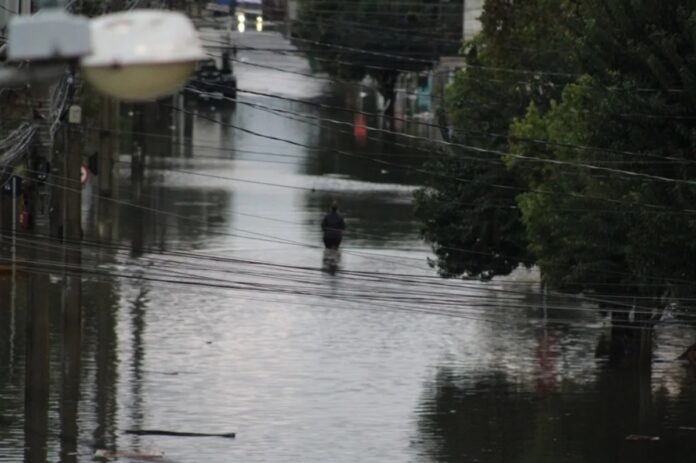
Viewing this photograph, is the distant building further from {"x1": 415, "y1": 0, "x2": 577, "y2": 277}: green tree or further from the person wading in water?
the person wading in water

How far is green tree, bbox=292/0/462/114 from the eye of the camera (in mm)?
81562

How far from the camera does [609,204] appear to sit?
79.4 feet

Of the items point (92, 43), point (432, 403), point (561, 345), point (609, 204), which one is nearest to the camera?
point (92, 43)

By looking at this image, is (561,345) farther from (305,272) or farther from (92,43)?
(92,43)

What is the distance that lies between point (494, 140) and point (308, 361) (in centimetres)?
638

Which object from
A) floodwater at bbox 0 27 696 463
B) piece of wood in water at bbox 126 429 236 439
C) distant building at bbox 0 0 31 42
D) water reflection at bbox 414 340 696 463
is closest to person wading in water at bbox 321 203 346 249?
floodwater at bbox 0 27 696 463

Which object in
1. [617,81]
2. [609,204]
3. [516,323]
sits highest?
[617,81]

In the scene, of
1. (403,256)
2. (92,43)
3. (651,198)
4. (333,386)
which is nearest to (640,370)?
(333,386)

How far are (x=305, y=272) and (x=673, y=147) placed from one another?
17.1 meters

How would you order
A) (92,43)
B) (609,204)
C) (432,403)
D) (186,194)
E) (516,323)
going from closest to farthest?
(92,43) → (609,204) → (432,403) → (516,323) → (186,194)

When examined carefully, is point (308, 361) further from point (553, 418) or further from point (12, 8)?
point (12, 8)

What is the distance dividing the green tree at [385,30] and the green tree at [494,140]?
1599 inches

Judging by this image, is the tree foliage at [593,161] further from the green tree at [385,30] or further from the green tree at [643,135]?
the green tree at [385,30]

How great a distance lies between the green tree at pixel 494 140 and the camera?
3369 centimetres
